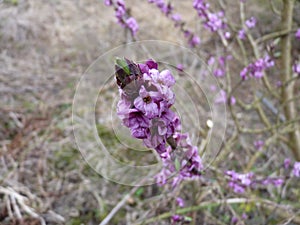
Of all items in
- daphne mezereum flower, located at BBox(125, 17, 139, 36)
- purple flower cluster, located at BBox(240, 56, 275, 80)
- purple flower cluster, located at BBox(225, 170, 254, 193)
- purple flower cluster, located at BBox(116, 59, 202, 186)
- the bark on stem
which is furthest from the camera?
the bark on stem

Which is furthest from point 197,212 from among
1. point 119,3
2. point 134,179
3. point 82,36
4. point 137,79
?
point 82,36

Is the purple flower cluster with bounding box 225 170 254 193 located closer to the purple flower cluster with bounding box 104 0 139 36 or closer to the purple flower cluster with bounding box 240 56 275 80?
the purple flower cluster with bounding box 240 56 275 80

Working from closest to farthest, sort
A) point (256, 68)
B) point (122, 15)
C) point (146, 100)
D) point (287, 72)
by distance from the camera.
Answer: point (146, 100) < point (122, 15) < point (256, 68) < point (287, 72)

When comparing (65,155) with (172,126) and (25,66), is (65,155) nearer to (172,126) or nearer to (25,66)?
(25,66)

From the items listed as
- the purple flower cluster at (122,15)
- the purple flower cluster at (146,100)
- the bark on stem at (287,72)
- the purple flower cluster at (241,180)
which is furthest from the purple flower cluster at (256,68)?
the purple flower cluster at (146,100)

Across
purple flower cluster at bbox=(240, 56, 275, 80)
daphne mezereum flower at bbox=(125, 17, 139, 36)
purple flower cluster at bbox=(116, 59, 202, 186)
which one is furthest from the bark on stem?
purple flower cluster at bbox=(116, 59, 202, 186)

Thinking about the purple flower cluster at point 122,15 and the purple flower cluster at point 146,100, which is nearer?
the purple flower cluster at point 146,100

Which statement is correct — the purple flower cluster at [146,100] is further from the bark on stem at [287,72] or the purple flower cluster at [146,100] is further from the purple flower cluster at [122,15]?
the bark on stem at [287,72]

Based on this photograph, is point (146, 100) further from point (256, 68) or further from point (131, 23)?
point (256, 68)

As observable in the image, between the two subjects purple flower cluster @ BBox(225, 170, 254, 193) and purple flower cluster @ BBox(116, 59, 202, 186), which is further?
purple flower cluster @ BBox(225, 170, 254, 193)

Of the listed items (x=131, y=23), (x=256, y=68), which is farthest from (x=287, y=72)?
(x=131, y=23)

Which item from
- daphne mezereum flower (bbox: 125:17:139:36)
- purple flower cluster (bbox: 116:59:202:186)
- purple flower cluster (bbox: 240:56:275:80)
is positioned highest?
purple flower cluster (bbox: 240:56:275:80)

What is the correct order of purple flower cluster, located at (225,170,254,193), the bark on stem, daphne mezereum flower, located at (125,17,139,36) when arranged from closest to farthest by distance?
purple flower cluster, located at (225,170,254,193), daphne mezereum flower, located at (125,17,139,36), the bark on stem
